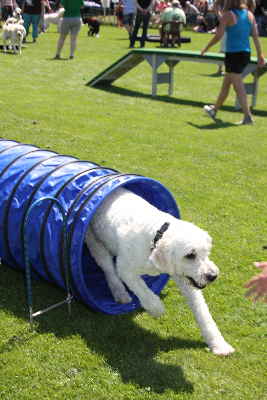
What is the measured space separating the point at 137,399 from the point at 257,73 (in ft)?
32.0

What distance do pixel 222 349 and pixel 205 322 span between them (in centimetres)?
21

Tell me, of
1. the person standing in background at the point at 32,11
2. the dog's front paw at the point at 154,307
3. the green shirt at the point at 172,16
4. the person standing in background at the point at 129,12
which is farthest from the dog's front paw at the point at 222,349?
the person standing in background at the point at 129,12

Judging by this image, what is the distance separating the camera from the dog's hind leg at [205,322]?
3887 millimetres

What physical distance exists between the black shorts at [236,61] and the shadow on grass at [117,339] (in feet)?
21.4

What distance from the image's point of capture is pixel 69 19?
646 inches

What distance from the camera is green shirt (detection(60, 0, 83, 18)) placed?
633 inches

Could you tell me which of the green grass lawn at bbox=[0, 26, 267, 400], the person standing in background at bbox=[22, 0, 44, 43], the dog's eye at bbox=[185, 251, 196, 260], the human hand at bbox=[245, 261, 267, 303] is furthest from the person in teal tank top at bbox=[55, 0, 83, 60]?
the human hand at bbox=[245, 261, 267, 303]

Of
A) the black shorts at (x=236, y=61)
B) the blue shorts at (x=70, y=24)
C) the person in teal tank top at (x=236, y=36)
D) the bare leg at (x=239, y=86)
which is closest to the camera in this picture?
the person in teal tank top at (x=236, y=36)

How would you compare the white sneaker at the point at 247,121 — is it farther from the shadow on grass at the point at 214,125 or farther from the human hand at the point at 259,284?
the human hand at the point at 259,284

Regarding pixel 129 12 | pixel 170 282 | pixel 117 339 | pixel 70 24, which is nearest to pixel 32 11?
pixel 129 12

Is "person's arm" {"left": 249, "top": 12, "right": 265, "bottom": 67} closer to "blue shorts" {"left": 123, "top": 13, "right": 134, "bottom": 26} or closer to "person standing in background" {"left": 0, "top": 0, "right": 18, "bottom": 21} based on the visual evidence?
"person standing in background" {"left": 0, "top": 0, "right": 18, "bottom": 21}

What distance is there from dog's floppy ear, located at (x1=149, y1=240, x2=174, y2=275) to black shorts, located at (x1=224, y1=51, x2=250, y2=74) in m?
6.98

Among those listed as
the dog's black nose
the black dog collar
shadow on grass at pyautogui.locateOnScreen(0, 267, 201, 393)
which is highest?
the black dog collar

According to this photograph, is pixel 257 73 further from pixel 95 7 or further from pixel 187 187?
pixel 95 7
